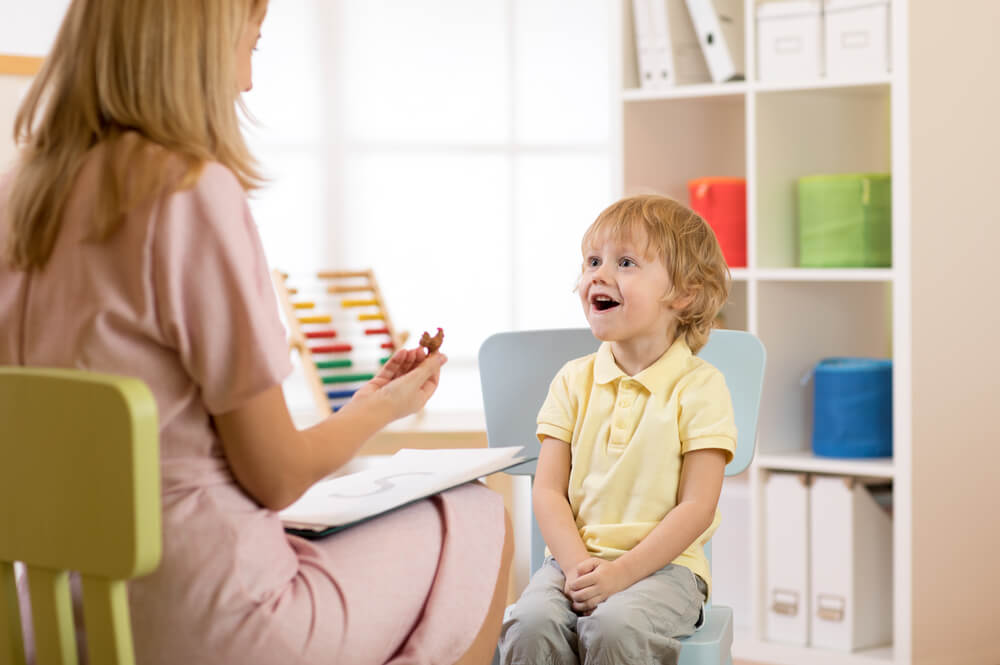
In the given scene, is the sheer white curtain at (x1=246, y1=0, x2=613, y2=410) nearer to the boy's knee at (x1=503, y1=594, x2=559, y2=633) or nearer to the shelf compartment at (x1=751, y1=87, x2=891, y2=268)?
the shelf compartment at (x1=751, y1=87, x2=891, y2=268)

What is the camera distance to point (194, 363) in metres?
0.98

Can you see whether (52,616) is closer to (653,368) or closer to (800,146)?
(653,368)

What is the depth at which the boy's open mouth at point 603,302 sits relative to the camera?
5.07 feet

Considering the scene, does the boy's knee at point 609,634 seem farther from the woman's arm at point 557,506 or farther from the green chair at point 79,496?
the green chair at point 79,496

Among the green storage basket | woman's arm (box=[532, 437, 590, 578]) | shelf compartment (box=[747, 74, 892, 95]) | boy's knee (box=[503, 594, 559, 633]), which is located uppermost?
shelf compartment (box=[747, 74, 892, 95])

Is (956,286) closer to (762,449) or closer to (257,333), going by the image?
(762,449)

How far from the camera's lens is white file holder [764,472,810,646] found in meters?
2.51

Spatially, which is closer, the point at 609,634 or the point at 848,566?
the point at 609,634

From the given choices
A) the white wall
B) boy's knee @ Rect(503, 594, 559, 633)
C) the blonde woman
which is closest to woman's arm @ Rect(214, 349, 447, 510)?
the blonde woman

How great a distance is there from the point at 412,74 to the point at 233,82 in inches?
90.2

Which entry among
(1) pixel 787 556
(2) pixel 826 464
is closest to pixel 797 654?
(1) pixel 787 556

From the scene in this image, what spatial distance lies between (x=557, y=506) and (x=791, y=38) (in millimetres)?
1396

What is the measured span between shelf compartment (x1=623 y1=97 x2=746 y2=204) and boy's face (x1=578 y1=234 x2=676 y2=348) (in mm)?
1057

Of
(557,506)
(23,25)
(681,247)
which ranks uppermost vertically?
(23,25)
